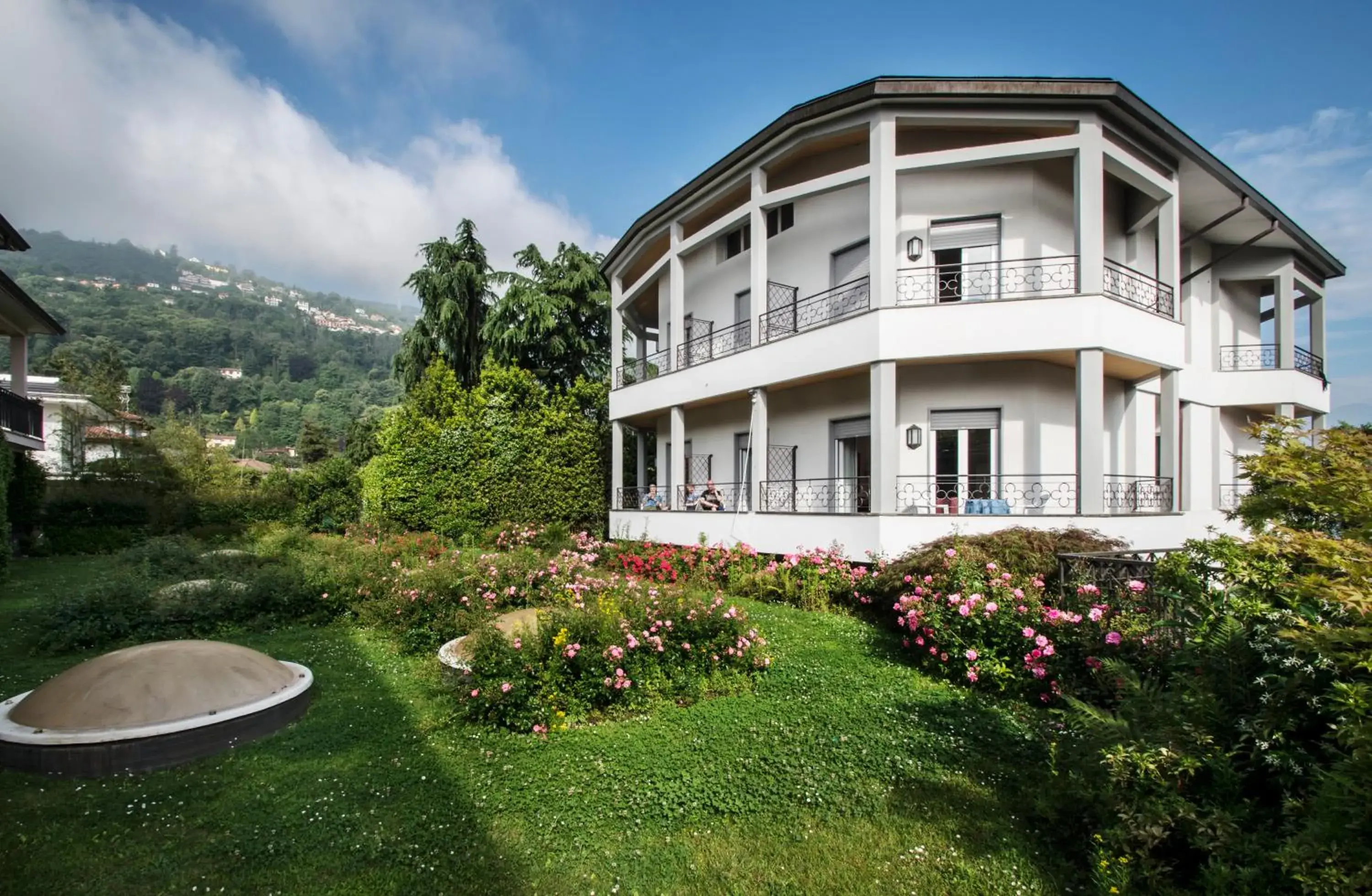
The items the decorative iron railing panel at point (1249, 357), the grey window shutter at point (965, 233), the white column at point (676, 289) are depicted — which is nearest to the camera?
the grey window shutter at point (965, 233)

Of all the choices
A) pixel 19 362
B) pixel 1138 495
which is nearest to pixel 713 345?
pixel 1138 495

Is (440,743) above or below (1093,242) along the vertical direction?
below

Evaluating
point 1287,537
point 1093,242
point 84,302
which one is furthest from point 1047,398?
point 84,302

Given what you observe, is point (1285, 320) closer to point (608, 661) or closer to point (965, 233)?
point (965, 233)

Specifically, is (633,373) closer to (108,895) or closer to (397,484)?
(397,484)

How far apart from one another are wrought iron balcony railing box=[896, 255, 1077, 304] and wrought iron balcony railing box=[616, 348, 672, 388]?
21.1 ft

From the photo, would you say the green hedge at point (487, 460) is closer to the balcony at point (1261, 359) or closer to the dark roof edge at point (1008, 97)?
the dark roof edge at point (1008, 97)

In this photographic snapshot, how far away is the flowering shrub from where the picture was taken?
18.8 ft

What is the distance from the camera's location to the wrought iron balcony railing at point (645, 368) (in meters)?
17.1

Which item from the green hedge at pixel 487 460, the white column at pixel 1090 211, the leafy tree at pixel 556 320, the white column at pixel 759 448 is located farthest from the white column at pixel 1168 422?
the leafy tree at pixel 556 320

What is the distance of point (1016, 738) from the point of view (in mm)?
5168

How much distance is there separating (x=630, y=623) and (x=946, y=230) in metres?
10.0

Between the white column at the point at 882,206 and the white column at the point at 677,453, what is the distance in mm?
6244

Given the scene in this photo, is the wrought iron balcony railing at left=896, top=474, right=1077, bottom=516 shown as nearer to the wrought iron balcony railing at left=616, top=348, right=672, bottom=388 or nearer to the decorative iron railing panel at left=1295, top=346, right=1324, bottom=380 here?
the wrought iron balcony railing at left=616, top=348, right=672, bottom=388
